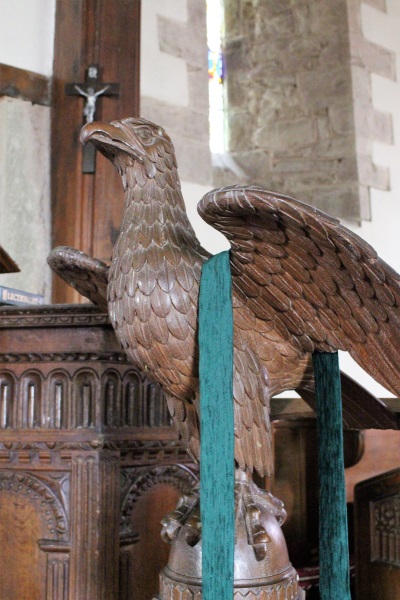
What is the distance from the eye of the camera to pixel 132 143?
128cm

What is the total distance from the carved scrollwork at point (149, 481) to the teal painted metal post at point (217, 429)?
0.45 m

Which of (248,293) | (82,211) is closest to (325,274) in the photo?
(248,293)

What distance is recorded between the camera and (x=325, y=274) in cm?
113

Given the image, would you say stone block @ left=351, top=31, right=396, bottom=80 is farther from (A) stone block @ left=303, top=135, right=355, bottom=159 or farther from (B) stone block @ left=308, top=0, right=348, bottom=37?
(A) stone block @ left=303, top=135, right=355, bottom=159

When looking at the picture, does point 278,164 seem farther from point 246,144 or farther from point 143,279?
point 143,279

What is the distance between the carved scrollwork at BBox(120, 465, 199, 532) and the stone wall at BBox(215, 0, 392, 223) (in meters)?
2.19

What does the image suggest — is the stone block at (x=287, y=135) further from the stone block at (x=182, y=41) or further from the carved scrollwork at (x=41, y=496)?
the carved scrollwork at (x=41, y=496)

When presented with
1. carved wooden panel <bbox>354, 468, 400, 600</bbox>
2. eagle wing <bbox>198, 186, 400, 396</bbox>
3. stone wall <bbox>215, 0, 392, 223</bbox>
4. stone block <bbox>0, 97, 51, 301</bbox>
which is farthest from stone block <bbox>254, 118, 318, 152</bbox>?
eagle wing <bbox>198, 186, 400, 396</bbox>

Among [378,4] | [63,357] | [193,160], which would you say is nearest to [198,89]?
[193,160]

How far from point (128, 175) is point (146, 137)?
0.24 ft

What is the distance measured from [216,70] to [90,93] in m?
1.40

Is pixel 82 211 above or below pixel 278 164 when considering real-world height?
below

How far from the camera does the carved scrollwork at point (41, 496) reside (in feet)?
5.17

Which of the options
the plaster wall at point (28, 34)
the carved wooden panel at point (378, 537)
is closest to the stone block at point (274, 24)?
the plaster wall at point (28, 34)
